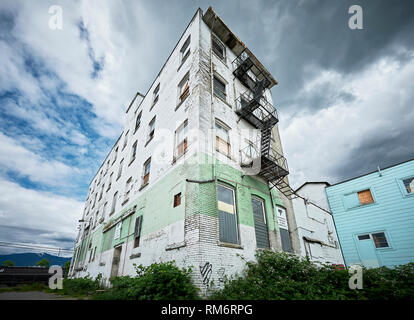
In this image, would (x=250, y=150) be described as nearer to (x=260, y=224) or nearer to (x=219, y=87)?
(x=260, y=224)

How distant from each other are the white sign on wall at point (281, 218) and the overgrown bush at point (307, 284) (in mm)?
3014

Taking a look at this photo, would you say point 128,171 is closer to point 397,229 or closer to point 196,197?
point 196,197

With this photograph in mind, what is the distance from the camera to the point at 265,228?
9430 millimetres

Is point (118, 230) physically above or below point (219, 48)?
below

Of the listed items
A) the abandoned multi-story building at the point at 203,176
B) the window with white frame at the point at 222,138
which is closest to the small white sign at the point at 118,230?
the abandoned multi-story building at the point at 203,176

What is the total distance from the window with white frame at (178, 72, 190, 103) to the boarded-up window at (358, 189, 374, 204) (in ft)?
56.7

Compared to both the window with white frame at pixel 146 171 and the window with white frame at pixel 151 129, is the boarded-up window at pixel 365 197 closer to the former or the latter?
the window with white frame at pixel 146 171

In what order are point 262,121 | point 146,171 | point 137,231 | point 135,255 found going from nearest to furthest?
point 135,255, point 137,231, point 262,121, point 146,171

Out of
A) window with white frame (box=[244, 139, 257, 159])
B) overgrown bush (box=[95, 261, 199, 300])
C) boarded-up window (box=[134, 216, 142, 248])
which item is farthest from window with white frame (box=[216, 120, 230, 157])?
boarded-up window (box=[134, 216, 142, 248])

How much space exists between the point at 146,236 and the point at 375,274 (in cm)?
900

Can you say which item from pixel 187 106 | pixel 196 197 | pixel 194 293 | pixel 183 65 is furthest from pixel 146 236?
pixel 183 65

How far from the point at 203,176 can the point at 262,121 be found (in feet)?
22.5

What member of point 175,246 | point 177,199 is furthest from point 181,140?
point 175,246

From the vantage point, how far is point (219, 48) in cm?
1346
